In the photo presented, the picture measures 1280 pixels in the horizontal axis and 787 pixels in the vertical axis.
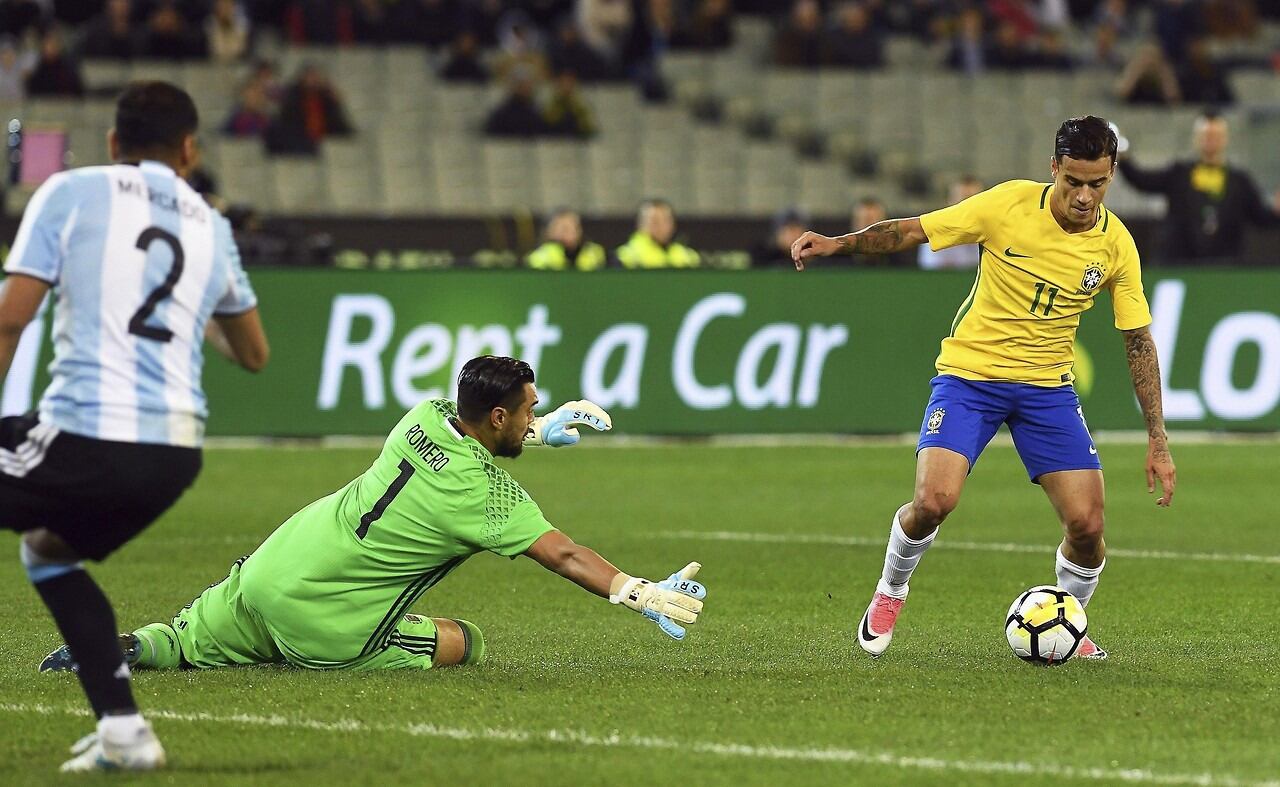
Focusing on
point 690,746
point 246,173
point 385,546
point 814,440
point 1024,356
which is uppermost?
point 1024,356

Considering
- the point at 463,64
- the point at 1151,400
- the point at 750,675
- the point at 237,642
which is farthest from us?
the point at 463,64

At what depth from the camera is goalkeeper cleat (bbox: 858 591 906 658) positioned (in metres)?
7.95

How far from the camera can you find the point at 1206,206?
18.0 m

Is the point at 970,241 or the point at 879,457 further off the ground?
the point at 970,241

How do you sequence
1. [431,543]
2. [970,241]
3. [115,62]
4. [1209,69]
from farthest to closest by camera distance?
[1209,69] → [115,62] → [970,241] → [431,543]

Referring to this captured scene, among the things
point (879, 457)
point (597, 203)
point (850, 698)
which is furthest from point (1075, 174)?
point (597, 203)

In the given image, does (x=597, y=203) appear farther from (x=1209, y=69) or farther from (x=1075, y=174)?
(x=1075, y=174)

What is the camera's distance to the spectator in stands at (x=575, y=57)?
25.6 m

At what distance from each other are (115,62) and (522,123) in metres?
4.66

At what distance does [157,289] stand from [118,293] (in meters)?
0.11

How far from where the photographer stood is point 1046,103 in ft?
87.6

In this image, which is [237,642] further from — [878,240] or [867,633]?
[878,240]

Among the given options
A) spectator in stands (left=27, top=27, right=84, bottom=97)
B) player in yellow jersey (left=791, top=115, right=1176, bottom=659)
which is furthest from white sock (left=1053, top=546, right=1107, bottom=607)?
spectator in stands (left=27, top=27, right=84, bottom=97)

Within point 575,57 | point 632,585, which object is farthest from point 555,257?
point 632,585
